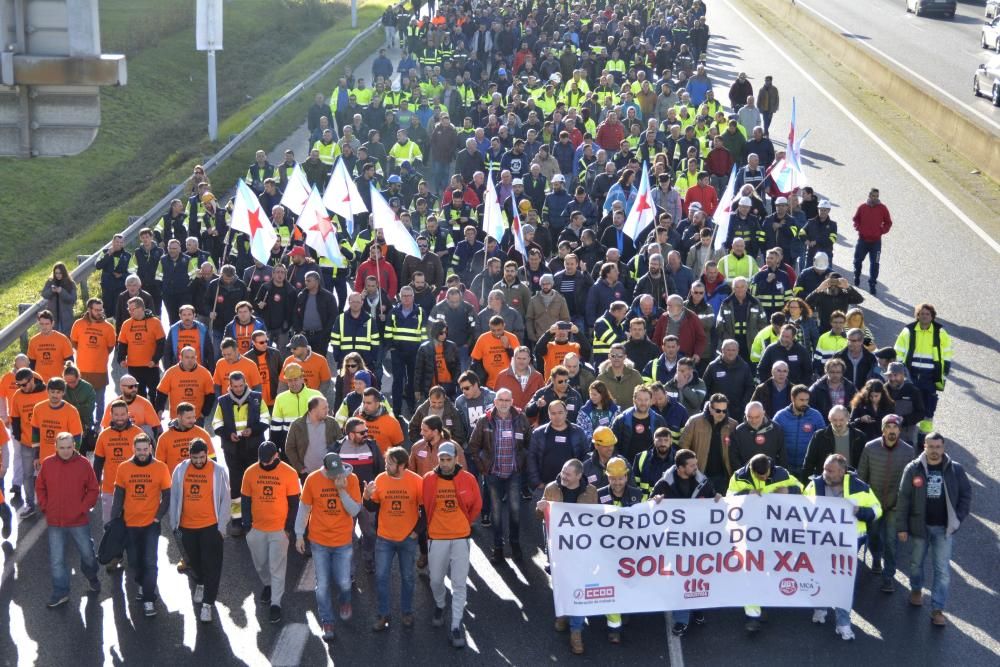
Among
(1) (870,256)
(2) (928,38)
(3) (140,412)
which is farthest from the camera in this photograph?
(2) (928,38)

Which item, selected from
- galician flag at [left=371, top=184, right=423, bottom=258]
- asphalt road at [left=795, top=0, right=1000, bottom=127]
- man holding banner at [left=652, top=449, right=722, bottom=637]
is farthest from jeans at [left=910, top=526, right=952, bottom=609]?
asphalt road at [left=795, top=0, right=1000, bottom=127]

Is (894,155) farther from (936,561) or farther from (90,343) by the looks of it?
(936,561)

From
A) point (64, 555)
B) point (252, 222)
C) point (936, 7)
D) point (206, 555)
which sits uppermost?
point (252, 222)

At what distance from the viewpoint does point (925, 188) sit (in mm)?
30047

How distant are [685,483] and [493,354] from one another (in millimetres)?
4106

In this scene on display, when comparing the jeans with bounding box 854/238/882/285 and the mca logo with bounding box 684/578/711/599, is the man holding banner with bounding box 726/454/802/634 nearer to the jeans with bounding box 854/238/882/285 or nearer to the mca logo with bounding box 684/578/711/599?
the mca logo with bounding box 684/578/711/599

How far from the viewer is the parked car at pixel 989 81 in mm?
37656

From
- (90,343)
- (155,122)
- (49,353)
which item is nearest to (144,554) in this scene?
(49,353)

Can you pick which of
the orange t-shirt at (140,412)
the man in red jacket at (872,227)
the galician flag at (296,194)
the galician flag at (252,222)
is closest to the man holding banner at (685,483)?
the orange t-shirt at (140,412)

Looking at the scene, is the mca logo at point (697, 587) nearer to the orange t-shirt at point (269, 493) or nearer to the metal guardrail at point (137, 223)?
the orange t-shirt at point (269, 493)

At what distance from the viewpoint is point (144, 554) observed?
41.4 feet

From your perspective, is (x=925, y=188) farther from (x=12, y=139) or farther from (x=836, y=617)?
(x=12, y=139)

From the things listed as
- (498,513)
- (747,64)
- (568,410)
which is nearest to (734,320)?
(568,410)

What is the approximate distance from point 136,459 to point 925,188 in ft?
71.1
